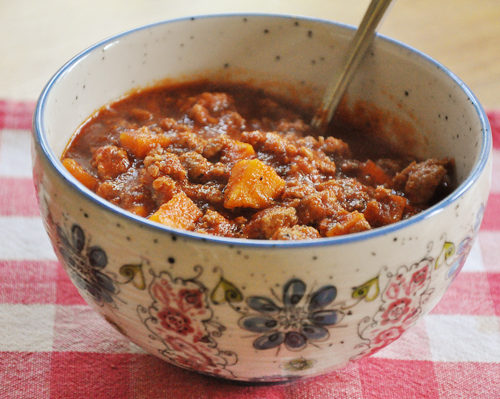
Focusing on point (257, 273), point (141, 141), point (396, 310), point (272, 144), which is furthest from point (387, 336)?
point (141, 141)

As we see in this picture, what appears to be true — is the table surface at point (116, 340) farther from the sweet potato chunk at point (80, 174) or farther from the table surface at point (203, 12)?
the sweet potato chunk at point (80, 174)

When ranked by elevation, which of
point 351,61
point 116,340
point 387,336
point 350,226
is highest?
point 351,61

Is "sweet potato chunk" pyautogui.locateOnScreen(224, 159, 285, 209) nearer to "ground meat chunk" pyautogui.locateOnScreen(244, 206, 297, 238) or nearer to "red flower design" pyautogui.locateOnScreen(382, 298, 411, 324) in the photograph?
"ground meat chunk" pyautogui.locateOnScreen(244, 206, 297, 238)

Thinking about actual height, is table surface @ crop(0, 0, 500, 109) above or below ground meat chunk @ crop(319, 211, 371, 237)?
below

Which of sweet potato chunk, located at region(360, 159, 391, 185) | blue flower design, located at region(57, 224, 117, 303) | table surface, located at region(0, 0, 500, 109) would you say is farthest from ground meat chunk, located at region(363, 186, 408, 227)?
table surface, located at region(0, 0, 500, 109)

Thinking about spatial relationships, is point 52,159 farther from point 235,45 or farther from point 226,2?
point 226,2

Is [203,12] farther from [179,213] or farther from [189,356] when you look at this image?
[189,356]

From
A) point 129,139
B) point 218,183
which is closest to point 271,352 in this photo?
point 218,183
